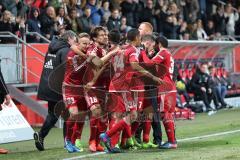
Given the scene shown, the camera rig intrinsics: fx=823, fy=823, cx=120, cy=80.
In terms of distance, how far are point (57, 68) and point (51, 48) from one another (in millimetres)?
384

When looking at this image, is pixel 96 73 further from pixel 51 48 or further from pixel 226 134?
pixel 226 134

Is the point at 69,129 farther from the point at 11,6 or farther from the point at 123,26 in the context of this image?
the point at 123,26

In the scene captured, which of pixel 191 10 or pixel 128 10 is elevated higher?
pixel 191 10

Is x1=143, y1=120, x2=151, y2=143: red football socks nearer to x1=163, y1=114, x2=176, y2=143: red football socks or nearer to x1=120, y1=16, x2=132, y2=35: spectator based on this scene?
x1=163, y1=114, x2=176, y2=143: red football socks

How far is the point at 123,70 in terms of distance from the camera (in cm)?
1240

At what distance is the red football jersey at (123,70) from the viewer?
12336 mm

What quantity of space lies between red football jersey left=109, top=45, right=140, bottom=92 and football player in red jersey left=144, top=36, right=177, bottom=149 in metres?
0.72

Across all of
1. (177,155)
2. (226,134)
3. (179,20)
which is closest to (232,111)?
(179,20)

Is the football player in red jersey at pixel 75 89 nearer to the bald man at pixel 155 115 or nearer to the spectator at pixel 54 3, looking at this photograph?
the bald man at pixel 155 115

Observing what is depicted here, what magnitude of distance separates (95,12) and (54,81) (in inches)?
387

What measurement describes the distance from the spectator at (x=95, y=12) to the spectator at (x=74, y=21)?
937 millimetres

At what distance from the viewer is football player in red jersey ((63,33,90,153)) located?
42.0ft

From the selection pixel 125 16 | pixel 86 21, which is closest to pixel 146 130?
pixel 86 21

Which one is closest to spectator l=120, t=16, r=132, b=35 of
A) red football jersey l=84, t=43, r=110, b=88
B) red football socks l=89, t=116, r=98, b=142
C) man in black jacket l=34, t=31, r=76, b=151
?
man in black jacket l=34, t=31, r=76, b=151
